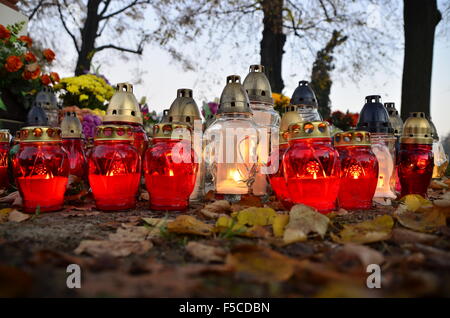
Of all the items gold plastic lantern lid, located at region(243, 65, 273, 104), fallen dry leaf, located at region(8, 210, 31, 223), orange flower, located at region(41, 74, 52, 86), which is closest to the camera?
fallen dry leaf, located at region(8, 210, 31, 223)

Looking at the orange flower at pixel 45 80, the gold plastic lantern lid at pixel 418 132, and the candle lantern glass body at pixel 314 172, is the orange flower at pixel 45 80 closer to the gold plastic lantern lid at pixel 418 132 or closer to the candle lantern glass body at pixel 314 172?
Result: the candle lantern glass body at pixel 314 172

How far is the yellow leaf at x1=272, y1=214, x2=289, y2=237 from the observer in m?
1.10

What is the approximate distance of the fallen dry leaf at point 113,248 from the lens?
0.90 m

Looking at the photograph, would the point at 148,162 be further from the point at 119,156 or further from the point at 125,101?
the point at 125,101

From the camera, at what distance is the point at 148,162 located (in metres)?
1.55

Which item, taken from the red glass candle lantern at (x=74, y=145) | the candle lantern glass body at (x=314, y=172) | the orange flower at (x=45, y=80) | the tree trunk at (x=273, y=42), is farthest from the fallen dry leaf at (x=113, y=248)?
the tree trunk at (x=273, y=42)

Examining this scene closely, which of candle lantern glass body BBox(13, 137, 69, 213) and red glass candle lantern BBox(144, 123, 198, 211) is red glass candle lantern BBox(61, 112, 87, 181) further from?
red glass candle lantern BBox(144, 123, 198, 211)

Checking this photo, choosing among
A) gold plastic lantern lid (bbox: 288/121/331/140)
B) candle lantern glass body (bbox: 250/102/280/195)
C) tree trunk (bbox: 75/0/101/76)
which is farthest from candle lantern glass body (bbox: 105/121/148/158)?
tree trunk (bbox: 75/0/101/76)

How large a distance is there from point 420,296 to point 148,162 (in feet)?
3.90

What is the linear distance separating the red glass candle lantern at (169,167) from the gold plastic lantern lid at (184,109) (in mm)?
342

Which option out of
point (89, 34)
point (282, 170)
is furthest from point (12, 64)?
point (89, 34)

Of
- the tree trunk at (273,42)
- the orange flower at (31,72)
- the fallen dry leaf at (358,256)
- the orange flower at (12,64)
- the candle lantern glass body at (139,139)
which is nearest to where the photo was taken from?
the fallen dry leaf at (358,256)

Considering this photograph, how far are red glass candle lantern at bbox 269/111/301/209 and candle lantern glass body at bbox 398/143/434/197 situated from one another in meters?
0.60
